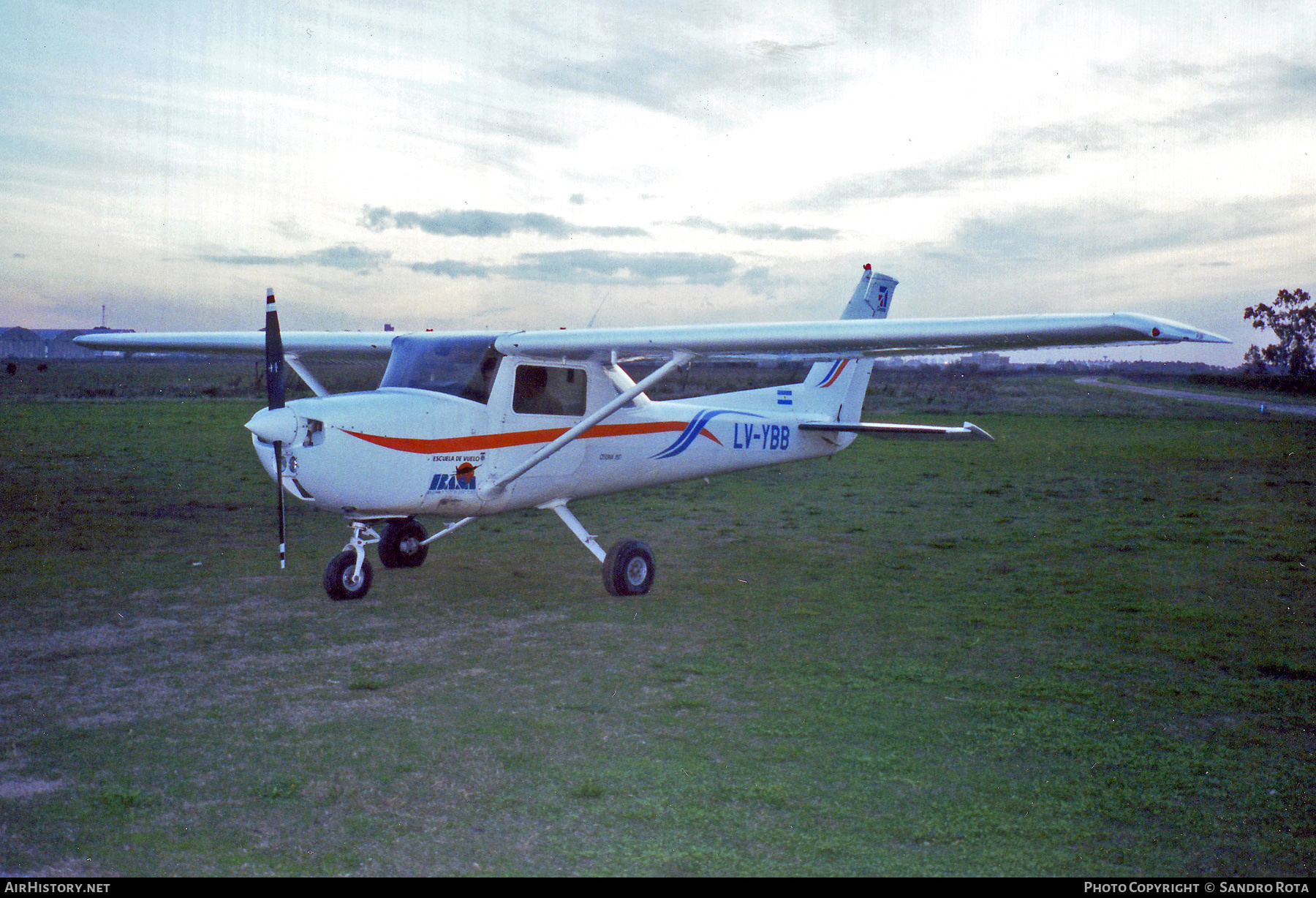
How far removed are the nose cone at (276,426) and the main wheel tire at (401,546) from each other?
263cm

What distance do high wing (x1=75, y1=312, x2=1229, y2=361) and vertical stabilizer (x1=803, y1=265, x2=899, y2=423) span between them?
359 centimetres

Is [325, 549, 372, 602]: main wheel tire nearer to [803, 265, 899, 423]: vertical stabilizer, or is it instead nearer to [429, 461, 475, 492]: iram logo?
[429, 461, 475, 492]: iram logo

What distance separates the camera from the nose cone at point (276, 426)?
6934 millimetres

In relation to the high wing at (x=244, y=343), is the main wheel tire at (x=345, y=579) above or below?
below

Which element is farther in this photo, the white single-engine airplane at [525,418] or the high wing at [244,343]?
the high wing at [244,343]

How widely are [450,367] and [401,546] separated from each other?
2457mm

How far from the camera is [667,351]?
27.3 ft

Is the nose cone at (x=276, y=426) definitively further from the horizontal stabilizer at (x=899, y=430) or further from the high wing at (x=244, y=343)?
the horizontal stabilizer at (x=899, y=430)

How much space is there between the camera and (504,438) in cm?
825

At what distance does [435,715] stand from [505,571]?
14.2ft

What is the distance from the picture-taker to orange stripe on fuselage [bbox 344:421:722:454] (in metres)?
7.45

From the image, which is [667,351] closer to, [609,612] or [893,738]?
[609,612]

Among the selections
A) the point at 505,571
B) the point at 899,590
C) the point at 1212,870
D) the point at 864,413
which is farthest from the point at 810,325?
the point at 864,413

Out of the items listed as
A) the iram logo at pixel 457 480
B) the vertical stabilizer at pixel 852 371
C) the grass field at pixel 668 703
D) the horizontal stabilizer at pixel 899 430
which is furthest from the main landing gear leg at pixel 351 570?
the vertical stabilizer at pixel 852 371
